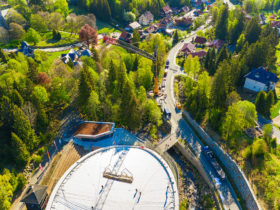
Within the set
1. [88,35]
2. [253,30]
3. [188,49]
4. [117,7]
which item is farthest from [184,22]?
[88,35]

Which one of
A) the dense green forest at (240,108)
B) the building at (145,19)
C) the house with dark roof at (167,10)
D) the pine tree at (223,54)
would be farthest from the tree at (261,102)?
the house with dark roof at (167,10)

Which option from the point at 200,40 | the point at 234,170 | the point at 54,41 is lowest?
the point at 234,170

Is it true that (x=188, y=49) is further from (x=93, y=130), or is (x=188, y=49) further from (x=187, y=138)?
(x=93, y=130)

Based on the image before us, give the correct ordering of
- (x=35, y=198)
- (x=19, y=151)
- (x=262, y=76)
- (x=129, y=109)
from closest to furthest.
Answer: (x=35, y=198) < (x=19, y=151) < (x=129, y=109) < (x=262, y=76)

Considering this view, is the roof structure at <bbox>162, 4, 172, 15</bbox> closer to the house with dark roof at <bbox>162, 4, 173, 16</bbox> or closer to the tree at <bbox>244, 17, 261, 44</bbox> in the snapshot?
the house with dark roof at <bbox>162, 4, 173, 16</bbox>

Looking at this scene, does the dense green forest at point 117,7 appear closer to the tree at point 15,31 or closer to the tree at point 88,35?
the tree at point 88,35

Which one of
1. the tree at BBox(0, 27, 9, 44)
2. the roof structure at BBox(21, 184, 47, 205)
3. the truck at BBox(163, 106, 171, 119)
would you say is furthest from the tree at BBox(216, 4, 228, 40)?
the roof structure at BBox(21, 184, 47, 205)

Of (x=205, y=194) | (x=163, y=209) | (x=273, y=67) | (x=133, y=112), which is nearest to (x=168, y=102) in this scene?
(x=133, y=112)

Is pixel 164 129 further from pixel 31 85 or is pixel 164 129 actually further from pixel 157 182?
pixel 31 85
